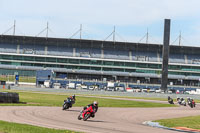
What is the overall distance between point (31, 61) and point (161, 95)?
62.1 m

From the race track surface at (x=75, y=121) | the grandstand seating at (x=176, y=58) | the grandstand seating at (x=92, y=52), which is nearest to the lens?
the race track surface at (x=75, y=121)

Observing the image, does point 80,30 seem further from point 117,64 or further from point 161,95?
point 161,95

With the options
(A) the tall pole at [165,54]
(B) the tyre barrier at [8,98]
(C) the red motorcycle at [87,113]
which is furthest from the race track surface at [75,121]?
(A) the tall pole at [165,54]

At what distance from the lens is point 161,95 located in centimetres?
9262

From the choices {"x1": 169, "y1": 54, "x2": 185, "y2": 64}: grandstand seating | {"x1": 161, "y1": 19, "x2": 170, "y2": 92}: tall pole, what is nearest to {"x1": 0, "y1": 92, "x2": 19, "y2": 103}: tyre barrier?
{"x1": 161, "y1": 19, "x2": 170, "y2": 92}: tall pole

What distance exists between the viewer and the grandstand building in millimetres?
139625

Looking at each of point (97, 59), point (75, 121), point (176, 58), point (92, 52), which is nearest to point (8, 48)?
point (92, 52)

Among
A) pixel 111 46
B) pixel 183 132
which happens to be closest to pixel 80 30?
pixel 111 46

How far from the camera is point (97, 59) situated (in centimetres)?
14025

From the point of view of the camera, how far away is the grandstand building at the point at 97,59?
458ft

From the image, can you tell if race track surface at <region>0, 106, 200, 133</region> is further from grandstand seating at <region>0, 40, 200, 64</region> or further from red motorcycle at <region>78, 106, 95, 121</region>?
grandstand seating at <region>0, 40, 200, 64</region>

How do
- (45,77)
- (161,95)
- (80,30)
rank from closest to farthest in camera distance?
(161,95), (45,77), (80,30)

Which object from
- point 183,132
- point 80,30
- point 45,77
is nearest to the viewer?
point 183,132

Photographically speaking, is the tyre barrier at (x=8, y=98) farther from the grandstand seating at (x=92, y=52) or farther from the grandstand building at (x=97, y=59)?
the grandstand seating at (x=92, y=52)
